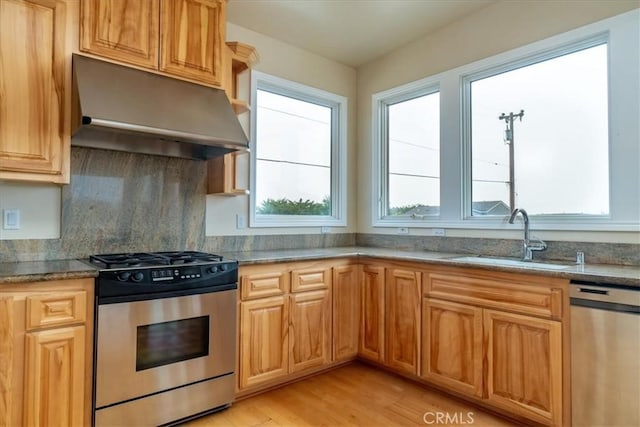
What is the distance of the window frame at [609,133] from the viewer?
2303 millimetres

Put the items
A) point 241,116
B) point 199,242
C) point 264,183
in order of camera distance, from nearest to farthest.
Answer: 1. point 199,242
2. point 241,116
3. point 264,183

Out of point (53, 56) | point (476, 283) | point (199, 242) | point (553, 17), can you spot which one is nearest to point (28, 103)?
point (53, 56)

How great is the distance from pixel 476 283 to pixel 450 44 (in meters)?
2.02

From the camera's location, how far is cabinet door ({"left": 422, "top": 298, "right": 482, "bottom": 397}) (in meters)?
2.41

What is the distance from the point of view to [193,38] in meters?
2.51

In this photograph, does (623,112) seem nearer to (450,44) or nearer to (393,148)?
(450,44)

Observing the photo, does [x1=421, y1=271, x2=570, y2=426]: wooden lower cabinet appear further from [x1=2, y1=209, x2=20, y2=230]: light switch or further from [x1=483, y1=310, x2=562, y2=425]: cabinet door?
[x1=2, y1=209, x2=20, y2=230]: light switch

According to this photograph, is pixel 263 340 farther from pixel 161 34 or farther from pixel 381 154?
pixel 381 154

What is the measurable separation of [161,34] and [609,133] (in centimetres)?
283

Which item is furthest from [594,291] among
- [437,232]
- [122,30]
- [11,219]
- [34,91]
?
[11,219]

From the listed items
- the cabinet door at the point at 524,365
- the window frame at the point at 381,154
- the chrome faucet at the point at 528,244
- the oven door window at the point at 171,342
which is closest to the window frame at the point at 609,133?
the chrome faucet at the point at 528,244

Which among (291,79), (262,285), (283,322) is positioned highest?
(291,79)

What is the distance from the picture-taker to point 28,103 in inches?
78.3

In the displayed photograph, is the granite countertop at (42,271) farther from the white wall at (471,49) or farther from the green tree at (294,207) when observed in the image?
the white wall at (471,49)
